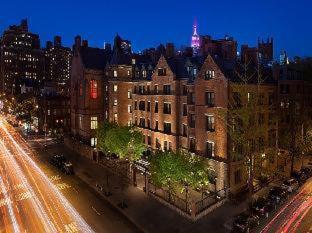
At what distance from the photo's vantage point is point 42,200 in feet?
126

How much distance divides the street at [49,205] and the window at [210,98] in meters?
19.5

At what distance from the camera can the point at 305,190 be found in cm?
4200

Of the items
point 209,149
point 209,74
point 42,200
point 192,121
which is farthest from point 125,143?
point 209,74

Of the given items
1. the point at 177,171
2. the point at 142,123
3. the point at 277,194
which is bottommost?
the point at 277,194

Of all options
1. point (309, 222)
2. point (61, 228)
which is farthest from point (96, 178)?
point (309, 222)

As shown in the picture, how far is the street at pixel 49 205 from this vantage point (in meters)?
31.9

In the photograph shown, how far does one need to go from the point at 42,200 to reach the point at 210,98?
2635 cm

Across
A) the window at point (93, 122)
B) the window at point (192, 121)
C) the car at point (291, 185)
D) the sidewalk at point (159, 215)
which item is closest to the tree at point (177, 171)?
the sidewalk at point (159, 215)

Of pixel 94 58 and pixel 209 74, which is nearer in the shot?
pixel 209 74

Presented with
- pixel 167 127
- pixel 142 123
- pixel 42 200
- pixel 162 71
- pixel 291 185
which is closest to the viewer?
pixel 42 200

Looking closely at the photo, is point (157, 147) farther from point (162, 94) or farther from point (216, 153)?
point (216, 153)

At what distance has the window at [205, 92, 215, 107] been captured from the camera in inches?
1681

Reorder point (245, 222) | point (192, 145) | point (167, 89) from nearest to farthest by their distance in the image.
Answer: point (245, 222), point (192, 145), point (167, 89)

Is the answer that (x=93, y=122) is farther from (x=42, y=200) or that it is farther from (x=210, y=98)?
(x=210, y=98)
